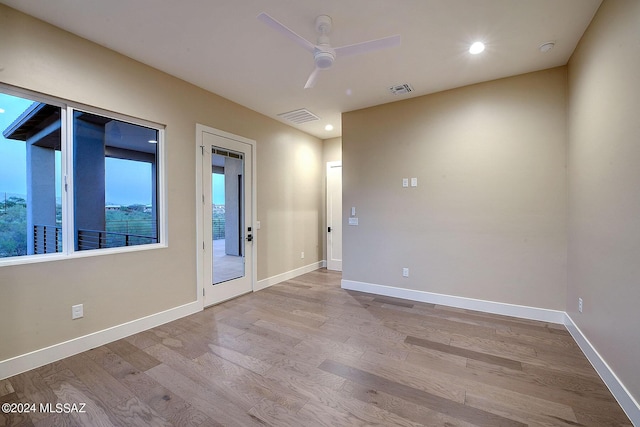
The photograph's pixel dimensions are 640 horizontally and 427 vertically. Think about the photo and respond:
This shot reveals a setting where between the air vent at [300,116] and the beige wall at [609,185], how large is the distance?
3329 mm

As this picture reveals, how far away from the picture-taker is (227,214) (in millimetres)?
4137

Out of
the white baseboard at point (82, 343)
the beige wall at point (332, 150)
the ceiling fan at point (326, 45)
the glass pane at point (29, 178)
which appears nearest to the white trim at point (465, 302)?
the white baseboard at point (82, 343)

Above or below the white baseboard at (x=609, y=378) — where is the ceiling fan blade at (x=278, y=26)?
above

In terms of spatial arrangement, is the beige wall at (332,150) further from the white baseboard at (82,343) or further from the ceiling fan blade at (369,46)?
the white baseboard at (82,343)

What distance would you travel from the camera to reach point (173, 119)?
3.33 meters

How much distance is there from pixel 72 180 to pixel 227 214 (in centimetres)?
185

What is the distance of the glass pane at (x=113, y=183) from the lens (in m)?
2.67

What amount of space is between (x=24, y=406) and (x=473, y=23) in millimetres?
4566

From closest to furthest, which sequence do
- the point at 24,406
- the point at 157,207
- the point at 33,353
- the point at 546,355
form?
the point at 24,406 → the point at 33,353 → the point at 546,355 → the point at 157,207

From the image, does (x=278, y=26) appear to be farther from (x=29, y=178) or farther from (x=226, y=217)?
(x=226, y=217)

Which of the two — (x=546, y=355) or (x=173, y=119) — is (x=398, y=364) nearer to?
(x=546, y=355)

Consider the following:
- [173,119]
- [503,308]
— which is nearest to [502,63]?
[503,308]

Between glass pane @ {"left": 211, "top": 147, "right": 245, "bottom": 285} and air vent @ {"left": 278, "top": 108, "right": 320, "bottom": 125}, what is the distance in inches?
44.3

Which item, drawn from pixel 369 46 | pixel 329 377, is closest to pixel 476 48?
pixel 369 46
